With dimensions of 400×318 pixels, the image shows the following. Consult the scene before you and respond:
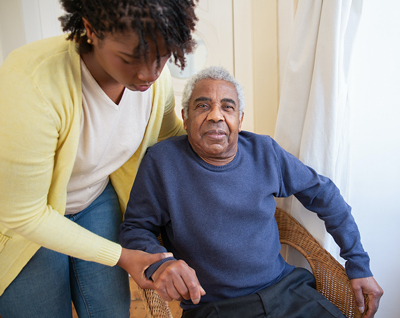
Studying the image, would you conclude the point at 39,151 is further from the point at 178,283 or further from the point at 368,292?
the point at 368,292

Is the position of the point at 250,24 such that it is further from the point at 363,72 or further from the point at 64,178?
the point at 64,178

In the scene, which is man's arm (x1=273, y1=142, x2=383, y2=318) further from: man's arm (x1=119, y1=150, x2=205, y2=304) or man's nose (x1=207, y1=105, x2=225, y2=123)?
man's arm (x1=119, y1=150, x2=205, y2=304)

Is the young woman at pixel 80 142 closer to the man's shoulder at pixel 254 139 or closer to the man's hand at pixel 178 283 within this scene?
the man's hand at pixel 178 283

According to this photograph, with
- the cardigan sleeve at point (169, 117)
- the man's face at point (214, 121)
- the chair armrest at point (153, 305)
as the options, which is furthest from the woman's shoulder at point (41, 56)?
the chair armrest at point (153, 305)

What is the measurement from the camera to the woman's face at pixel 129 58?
0.64 m

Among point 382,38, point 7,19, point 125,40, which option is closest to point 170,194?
point 125,40

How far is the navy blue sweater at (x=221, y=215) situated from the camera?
1.13 m

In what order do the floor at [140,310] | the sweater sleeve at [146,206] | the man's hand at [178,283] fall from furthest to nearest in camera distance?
Result: 1. the floor at [140,310]
2. the sweater sleeve at [146,206]
3. the man's hand at [178,283]

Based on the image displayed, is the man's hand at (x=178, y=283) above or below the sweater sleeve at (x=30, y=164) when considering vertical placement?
below

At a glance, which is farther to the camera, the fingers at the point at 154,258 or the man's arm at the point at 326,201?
the man's arm at the point at 326,201

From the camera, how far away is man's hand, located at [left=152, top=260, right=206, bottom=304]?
869mm

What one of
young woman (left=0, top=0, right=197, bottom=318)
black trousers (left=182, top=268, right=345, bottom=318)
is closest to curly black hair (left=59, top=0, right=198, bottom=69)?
young woman (left=0, top=0, right=197, bottom=318)

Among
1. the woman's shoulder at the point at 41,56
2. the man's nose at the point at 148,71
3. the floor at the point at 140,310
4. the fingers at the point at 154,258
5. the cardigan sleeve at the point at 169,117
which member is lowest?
the floor at the point at 140,310

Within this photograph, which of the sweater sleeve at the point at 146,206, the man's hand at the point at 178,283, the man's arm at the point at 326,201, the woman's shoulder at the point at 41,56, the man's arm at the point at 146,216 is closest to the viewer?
the woman's shoulder at the point at 41,56
